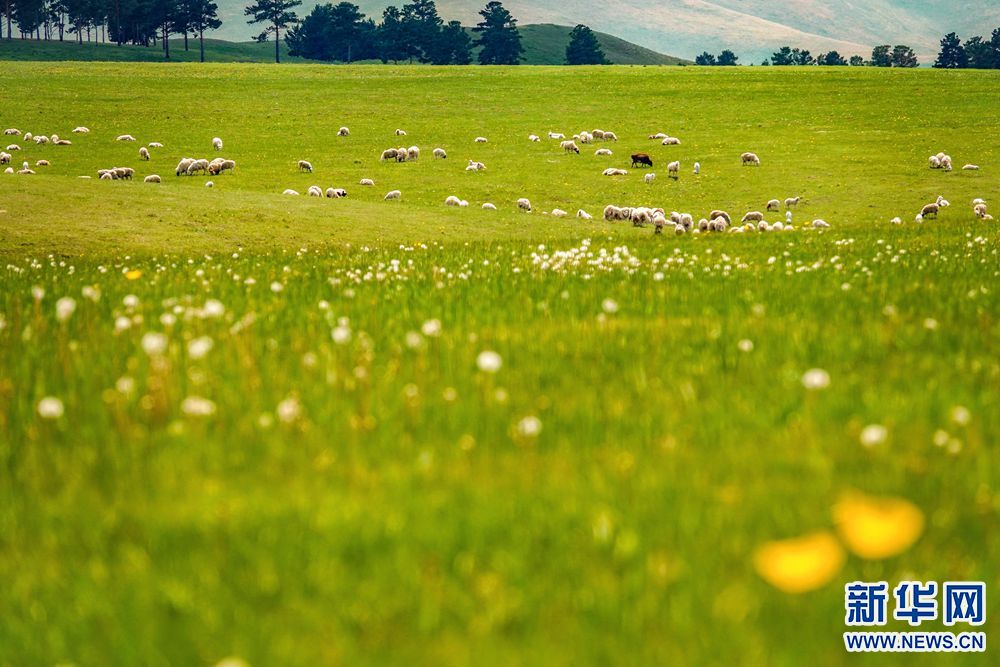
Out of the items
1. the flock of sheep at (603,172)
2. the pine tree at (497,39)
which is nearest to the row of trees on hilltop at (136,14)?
the pine tree at (497,39)

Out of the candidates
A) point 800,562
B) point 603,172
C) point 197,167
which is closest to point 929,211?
point 603,172

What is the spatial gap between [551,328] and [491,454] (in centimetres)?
363

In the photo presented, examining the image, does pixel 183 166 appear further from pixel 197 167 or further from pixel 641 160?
pixel 641 160

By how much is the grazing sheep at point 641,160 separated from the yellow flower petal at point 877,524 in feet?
146

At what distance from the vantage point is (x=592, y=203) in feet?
126

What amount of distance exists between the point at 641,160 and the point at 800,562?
149 ft

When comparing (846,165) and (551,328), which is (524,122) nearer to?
(846,165)

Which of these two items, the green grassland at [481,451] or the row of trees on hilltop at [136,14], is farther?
the row of trees on hilltop at [136,14]

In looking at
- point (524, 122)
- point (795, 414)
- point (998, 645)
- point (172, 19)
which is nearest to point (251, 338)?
point (795, 414)

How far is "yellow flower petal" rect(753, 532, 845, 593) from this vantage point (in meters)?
3.06

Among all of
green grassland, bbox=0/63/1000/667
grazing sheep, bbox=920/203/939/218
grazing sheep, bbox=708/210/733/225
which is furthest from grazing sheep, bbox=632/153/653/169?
green grassland, bbox=0/63/1000/667

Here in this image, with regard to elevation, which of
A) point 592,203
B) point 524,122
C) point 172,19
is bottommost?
point 592,203

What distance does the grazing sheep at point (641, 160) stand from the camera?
153ft

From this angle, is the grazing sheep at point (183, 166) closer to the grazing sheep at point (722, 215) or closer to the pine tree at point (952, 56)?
the grazing sheep at point (722, 215)
